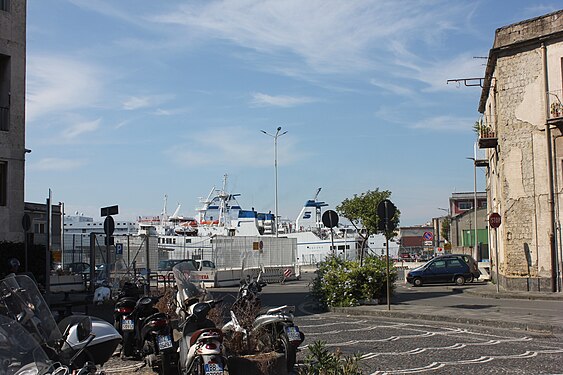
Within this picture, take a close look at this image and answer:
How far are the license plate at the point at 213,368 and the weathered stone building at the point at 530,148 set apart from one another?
20.3m

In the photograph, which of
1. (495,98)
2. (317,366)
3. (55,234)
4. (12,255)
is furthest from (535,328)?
(55,234)

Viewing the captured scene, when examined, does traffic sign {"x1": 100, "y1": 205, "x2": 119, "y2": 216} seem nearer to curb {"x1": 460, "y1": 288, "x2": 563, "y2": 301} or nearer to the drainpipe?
curb {"x1": 460, "y1": 288, "x2": 563, "y2": 301}

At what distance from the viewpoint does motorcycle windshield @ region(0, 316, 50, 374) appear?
191 inches

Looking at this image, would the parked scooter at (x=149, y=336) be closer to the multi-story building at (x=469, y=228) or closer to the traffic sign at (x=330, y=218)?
the traffic sign at (x=330, y=218)

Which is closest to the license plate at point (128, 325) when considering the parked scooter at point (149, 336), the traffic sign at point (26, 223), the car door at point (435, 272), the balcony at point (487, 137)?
the parked scooter at point (149, 336)

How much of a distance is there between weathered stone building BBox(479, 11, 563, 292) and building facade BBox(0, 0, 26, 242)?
56.2ft

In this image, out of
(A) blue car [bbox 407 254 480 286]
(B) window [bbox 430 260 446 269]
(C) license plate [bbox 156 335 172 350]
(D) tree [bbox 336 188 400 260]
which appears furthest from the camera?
(D) tree [bbox 336 188 400 260]

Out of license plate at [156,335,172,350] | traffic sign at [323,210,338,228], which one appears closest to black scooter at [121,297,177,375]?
license plate at [156,335,172,350]

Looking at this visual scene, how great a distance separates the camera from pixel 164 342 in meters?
8.55

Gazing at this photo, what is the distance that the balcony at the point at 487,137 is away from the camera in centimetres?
2900

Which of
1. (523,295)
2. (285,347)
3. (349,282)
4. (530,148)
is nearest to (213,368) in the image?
(285,347)

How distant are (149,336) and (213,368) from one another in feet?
9.70

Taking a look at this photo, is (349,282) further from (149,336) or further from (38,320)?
(38,320)

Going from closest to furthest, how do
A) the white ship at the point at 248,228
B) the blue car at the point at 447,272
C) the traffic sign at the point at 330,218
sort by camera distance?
the traffic sign at the point at 330,218, the blue car at the point at 447,272, the white ship at the point at 248,228
